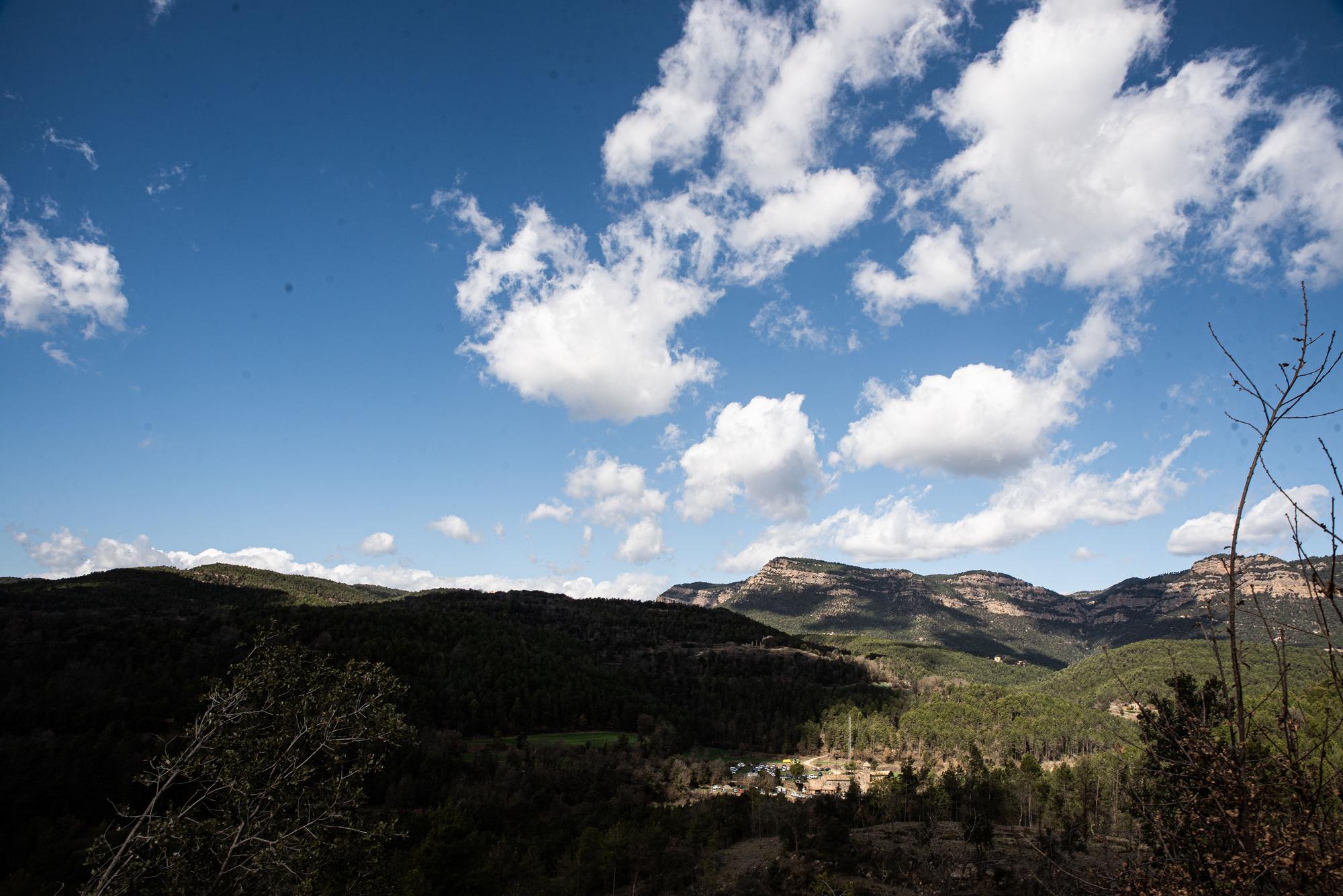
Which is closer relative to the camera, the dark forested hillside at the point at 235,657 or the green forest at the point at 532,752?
the green forest at the point at 532,752

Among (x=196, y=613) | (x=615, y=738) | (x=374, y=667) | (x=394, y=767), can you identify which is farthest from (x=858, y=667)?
(x=374, y=667)

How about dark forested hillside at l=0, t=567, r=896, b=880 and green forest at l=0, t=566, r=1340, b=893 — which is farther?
dark forested hillside at l=0, t=567, r=896, b=880

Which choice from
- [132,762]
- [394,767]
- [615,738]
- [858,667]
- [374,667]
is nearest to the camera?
[374,667]

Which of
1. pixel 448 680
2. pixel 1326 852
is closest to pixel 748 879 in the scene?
pixel 1326 852

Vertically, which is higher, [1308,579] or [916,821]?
[1308,579]

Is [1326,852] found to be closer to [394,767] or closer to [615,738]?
[394,767]

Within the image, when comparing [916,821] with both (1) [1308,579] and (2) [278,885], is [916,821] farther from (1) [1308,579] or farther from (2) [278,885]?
(1) [1308,579]

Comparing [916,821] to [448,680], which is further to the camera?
[448,680]

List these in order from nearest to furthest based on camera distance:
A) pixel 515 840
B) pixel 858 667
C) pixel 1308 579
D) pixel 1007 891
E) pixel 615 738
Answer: pixel 1308 579 < pixel 1007 891 < pixel 515 840 < pixel 615 738 < pixel 858 667

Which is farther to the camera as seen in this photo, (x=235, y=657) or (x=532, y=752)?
(x=235, y=657)

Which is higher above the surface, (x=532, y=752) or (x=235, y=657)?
(x=235, y=657)

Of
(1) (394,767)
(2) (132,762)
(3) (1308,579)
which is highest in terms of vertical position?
(3) (1308,579)

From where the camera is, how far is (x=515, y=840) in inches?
2452

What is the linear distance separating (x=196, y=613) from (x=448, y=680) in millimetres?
48669
